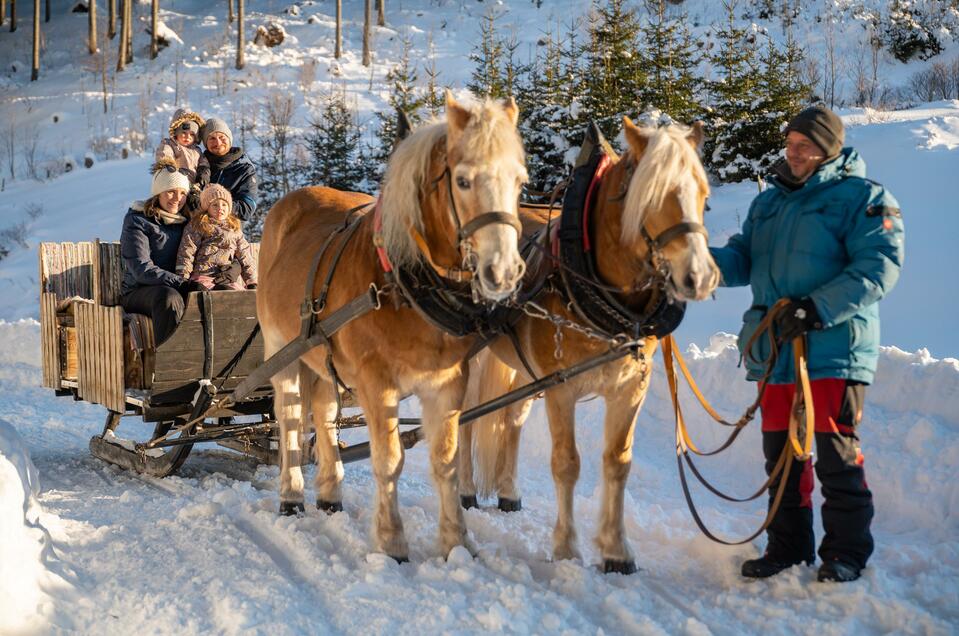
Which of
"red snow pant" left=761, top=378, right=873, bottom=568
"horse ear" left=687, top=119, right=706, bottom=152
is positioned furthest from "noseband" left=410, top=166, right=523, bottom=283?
"red snow pant" left=761, top=378, right=873, bottom=568

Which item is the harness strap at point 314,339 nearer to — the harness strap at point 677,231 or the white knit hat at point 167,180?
the harness strap at point 677,231

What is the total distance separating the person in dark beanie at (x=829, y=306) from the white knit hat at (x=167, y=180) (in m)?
3.87

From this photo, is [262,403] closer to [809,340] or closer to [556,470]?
[556,470]

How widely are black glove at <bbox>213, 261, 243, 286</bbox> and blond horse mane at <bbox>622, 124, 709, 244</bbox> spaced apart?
3346 mm

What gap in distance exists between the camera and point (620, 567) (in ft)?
12.8

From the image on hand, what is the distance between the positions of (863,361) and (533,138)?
1166 cm

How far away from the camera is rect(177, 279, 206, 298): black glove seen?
567 cm

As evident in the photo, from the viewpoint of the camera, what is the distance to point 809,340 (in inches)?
136

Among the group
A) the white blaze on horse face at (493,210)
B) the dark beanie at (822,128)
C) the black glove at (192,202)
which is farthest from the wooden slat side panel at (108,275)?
the dark beanie at (822,128)

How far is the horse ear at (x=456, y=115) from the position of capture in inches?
134

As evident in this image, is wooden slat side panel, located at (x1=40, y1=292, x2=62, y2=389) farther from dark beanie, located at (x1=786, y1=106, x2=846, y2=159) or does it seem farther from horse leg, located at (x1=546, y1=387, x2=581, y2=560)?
dark beanie, located at (x1=786, y1=106, x2=846, y2=159)

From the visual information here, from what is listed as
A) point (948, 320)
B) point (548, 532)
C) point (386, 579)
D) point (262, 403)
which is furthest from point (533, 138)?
point (386, 579)

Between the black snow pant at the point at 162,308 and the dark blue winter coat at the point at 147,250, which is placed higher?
the dark blue winter coat at the point at 147,250

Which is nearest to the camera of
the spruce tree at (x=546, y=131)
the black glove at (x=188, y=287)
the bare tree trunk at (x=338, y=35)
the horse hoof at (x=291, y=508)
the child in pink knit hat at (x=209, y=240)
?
the horse hoof at (x=291, y=508)
